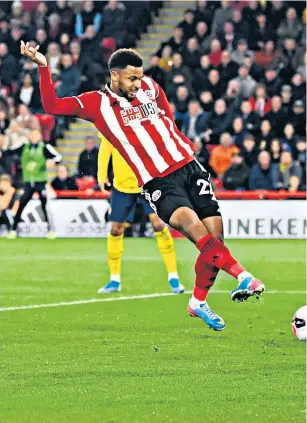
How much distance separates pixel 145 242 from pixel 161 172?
11.7 metres

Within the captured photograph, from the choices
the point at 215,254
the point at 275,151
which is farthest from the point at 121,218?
the point at 275,151

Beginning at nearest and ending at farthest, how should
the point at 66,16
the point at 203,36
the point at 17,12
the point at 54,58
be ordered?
the point at 203,36 < the point at 54,58 < the point at 66,16 < the point at 17,12

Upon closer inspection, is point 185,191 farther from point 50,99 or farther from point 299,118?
point 299,118

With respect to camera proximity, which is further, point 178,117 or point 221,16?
point 221,16

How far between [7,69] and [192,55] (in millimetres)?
4738

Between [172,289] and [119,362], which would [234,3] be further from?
[119,362]

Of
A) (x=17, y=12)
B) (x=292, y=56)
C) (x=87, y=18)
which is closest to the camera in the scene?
(x=292, y=56)

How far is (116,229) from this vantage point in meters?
13.3

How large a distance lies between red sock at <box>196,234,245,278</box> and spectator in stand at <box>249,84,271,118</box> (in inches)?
555

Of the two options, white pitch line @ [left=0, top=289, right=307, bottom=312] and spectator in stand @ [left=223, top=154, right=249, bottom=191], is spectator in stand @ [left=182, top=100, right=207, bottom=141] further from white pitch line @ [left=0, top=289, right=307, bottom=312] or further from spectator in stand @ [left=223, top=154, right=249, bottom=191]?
white pitch line @ [left=0, top=289, right=307, bottom=312]

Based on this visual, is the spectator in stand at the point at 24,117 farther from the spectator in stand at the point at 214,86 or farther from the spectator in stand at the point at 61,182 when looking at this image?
the spectator in stand at the point at 214,86

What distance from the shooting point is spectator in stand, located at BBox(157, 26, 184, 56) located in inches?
990

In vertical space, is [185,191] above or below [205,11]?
above

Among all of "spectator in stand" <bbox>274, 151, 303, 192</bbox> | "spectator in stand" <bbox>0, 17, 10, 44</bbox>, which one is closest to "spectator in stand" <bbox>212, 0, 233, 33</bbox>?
"spectator in stand" <bbox>274, 151, 303, 192</bbox>
